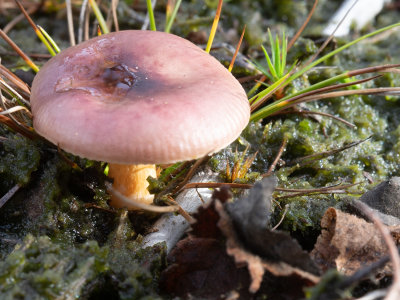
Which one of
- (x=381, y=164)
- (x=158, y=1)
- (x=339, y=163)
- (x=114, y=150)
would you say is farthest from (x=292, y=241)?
(x=158, y=1)

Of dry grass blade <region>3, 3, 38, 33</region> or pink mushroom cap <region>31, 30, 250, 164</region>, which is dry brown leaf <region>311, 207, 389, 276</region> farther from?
dry grass blade <region>3, 3, 38, 33</region>

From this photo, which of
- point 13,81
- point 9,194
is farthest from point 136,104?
point 13,81

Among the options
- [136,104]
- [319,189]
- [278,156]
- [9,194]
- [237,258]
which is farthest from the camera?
[278,156]

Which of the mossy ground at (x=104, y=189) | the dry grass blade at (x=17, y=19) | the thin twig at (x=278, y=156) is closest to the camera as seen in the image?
the mossy ground at (x=104, y=189)

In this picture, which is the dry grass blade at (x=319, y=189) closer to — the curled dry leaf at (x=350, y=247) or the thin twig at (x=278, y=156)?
the thin twig at (x=278, y=156)

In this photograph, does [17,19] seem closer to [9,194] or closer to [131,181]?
[9,194]

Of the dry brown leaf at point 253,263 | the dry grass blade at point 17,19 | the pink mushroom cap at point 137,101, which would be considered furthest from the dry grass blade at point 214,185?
the dry grass blade at point 17,19

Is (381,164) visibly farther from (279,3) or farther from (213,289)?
(279,3)
